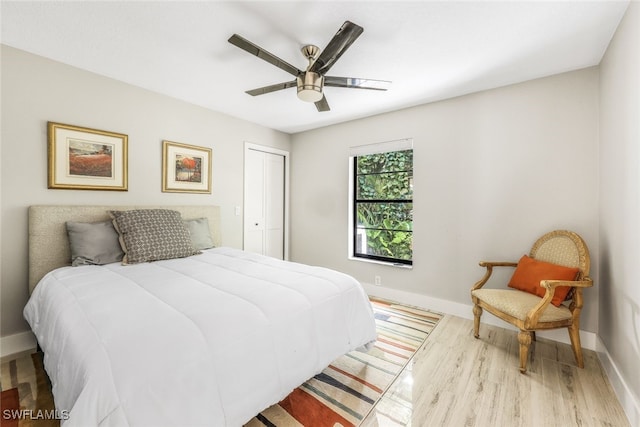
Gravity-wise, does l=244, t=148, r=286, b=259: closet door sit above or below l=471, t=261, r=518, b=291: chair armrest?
above

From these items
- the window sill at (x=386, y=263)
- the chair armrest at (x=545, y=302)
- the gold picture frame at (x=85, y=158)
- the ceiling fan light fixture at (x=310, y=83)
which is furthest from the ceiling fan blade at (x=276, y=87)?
the window sill at (x=386, y=263)

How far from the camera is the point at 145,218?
251cm

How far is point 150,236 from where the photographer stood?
2.42 meters

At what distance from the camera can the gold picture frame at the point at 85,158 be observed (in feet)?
7.69

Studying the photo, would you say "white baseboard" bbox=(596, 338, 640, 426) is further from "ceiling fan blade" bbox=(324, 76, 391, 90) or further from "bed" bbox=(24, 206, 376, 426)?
"ceiling fan blade" bbox=(324, 76, 391, 90)

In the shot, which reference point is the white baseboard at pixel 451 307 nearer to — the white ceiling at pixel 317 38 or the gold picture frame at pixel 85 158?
the white ceiling at pixel 317 38

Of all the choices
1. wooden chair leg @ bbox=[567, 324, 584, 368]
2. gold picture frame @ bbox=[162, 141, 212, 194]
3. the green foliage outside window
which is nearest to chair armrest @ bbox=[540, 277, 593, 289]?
wooden chair leg @ bbox=[567, 324, 584, 368]

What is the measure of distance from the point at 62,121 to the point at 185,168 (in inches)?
43.8

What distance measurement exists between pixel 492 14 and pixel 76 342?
2.80 metres

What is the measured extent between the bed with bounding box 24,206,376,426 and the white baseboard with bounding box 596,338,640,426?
143 centimetres

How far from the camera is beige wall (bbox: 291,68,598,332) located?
2369 millimetres

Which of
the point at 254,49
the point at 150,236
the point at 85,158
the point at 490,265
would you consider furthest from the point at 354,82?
the point at 85,158

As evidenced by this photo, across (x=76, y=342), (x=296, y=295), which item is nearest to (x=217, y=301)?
(x=296, y=295)

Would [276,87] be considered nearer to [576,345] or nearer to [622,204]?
[622,204]
